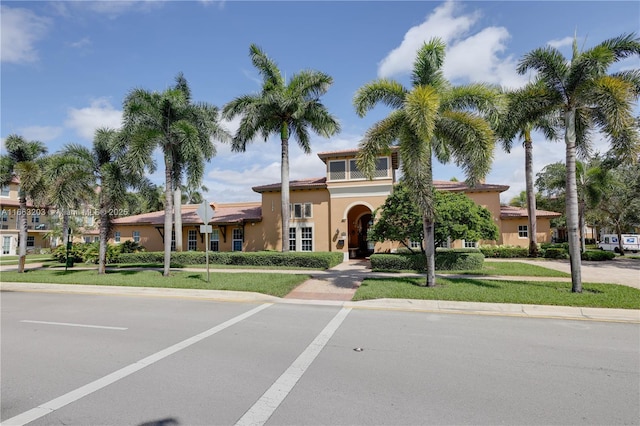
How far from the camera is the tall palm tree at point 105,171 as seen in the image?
16.3 meters

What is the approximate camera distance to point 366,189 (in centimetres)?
2458

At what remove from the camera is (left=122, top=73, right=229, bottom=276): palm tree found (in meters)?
15.5

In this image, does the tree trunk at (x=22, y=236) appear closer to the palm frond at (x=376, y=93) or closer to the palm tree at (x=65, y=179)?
the palm tree at (x=65, y=179)

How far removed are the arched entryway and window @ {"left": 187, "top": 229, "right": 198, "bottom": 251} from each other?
12.9 meters

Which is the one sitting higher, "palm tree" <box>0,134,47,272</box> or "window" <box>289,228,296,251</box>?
"palm tree" <box>0,134,47,272</box>

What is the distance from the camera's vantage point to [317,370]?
5.11m

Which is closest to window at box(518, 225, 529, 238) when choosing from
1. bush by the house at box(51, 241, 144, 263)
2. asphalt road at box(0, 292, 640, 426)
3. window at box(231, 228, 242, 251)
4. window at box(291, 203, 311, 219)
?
window at box(291, 203, 311, 219)

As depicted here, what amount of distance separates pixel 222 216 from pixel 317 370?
24.6 metres

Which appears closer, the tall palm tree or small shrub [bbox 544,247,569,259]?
the tall palm tree

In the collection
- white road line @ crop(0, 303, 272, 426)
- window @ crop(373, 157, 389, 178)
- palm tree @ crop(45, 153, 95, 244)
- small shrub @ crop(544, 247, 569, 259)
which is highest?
window @ crop(373, 157, 389, 178)

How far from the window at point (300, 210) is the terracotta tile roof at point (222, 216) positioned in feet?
9.23

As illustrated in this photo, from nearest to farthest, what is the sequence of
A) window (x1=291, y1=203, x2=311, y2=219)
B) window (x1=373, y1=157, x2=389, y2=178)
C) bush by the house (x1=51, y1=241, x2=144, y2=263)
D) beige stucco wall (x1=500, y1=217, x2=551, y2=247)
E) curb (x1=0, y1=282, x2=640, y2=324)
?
curb (x1=0, y1=282, x2=640, y2=324)
bush by the house (x1=51, y1=241, x2=144, y2=263)
window (x1=373, y1=157, x2=389, y2=178)
window (x1=291, y1=203, x2=311, y2=219)
beige stucco wall (x1=500, y1=217, x2=551, y2=247)

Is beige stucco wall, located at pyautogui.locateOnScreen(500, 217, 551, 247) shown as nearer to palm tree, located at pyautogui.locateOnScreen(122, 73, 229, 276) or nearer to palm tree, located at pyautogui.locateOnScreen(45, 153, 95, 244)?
palm tree, located at pyautogui.locateOnScreen(122, 73, 229, 276)

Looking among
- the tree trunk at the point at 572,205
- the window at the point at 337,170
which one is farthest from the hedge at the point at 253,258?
the tree trunk at the point at 572,205
